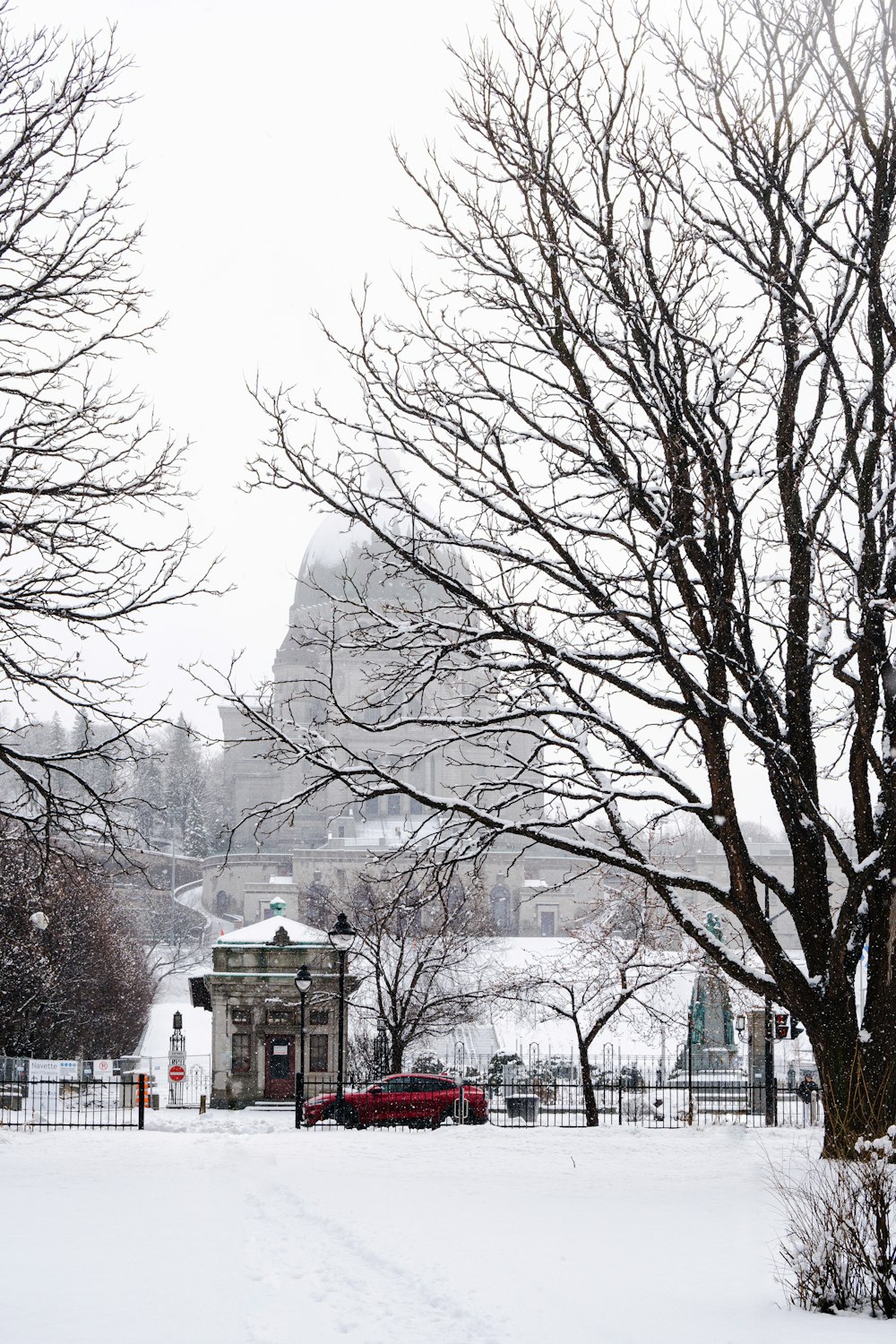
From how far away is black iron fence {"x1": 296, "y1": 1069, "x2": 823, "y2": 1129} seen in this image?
A: 25922 mm

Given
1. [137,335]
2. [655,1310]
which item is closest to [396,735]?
[137,335]

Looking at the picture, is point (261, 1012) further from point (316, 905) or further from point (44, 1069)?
point (316, 905)

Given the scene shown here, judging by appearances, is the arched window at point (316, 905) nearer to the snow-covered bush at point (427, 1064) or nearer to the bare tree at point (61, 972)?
the bare tree at point (61, 972)

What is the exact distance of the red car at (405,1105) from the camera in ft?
83.9

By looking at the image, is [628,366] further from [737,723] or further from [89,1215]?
[89,1215]

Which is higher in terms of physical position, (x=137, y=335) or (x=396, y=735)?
(x=396, y=735)

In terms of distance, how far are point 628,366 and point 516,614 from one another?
2.58 metres

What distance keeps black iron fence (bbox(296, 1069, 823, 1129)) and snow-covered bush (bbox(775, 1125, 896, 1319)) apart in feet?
49.1

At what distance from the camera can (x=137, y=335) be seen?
632 inches

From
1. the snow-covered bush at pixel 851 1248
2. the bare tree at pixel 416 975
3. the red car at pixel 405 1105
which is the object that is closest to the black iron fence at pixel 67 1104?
the red car at pixel 405 1105

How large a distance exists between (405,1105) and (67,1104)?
35.5 ft

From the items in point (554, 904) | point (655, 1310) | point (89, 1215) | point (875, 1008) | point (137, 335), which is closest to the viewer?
point (655, 1310)

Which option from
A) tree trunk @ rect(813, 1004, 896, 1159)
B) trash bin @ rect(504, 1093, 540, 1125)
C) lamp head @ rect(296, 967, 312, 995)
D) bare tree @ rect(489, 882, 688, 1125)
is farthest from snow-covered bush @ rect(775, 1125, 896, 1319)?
trash bin @ rect(504, 1093, 540, 1125)

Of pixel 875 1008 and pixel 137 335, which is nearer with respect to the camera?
pixel 875 1008
